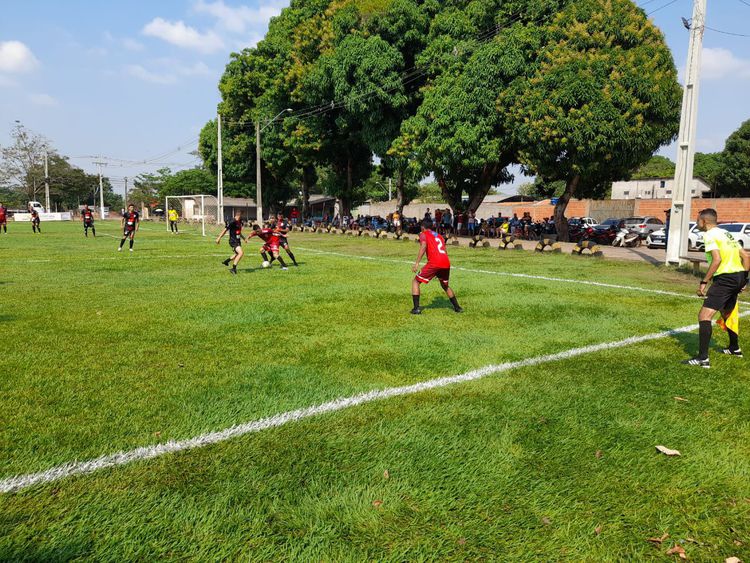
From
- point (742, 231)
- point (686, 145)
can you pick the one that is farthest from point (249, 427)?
point (742, 231)

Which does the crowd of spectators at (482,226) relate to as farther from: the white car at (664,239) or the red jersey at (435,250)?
the red jersey at (435,250)

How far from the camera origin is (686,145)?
15.8 m

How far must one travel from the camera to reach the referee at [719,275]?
19.0ft

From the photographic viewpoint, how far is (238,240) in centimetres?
1411

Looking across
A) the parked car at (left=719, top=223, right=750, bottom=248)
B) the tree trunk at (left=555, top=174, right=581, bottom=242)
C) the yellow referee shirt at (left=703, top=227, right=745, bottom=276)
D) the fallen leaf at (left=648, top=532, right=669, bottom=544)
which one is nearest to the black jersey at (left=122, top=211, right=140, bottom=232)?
the yellow referee shirt at (left=703, top=227, right=745, bottom=276)

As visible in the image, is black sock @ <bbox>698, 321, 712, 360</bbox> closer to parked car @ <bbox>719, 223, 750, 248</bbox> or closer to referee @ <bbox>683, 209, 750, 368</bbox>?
referee @ <bbox>683, 209, 750, 368</bbox>

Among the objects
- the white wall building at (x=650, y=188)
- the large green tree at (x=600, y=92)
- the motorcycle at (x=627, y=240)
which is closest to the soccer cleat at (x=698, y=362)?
the large green tree at (x=600, y=92)

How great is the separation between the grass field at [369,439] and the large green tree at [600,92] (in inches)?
602

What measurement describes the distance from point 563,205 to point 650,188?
4344 centimetres

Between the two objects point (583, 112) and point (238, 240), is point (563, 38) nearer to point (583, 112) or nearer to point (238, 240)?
point (583, 112)

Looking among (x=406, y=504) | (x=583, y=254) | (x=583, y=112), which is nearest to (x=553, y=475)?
(x=406, y=504)

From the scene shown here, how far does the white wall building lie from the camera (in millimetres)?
60375

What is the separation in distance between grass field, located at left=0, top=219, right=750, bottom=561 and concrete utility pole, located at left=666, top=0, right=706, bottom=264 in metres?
8.96

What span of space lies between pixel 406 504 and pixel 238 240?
38.9 feet
